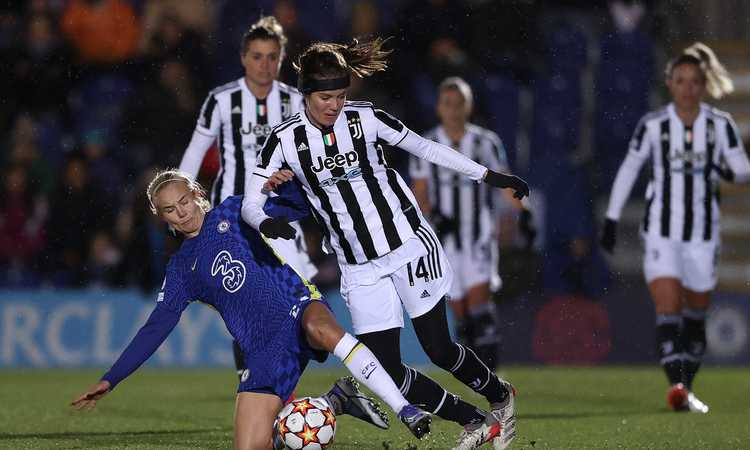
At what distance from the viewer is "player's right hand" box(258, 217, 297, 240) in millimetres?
5664

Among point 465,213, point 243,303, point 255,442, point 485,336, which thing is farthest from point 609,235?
point 255,442

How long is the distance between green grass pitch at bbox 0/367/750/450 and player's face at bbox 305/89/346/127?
1.58 m

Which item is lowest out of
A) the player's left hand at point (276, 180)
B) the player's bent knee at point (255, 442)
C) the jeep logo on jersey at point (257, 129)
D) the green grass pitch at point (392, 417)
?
the green grass pitch at point (392, 417)

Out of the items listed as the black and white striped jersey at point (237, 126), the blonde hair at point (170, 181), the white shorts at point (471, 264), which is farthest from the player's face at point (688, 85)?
the blonde hair at point (170, 181)

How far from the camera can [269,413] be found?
5824 mm

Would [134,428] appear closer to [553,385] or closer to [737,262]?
[553,385]

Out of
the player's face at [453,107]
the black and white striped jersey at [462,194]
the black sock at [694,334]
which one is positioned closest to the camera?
the black sock at [694,334]

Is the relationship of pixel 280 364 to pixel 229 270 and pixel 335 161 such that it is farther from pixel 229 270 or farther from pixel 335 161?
pixel 335 161

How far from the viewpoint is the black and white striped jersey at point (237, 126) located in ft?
25.8

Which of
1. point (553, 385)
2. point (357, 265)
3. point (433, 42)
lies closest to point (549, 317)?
point (553, 385)

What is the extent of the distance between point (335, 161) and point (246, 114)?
6.09 ft

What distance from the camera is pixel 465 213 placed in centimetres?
1008

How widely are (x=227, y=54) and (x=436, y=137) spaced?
4.48 metres

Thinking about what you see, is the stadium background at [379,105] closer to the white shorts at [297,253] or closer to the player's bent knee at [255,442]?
the white shorts at [297,253]
